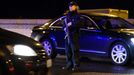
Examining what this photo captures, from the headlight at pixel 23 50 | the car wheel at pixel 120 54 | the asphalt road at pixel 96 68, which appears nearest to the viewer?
the headlight at pixel 23 50

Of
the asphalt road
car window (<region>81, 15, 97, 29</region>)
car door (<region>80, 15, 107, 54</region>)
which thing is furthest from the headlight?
car window (<region>81, 15, 97, 29</region>)

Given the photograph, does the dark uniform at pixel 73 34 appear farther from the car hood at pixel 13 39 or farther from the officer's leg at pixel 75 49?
the car hood at pixel 13 39

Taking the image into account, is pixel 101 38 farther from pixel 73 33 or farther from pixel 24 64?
pixel 24 64

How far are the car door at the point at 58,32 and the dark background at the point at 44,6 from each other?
27266mm

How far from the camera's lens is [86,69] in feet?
40.6

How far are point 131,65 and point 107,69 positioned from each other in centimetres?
130

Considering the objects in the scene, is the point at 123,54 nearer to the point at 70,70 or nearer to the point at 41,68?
the point at 70,70

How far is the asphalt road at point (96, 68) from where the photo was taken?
38.1 feet

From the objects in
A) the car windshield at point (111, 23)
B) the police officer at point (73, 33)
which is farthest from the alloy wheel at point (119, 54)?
the police officer at point (73, 33)

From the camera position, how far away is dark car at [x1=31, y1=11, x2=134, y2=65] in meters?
13.1

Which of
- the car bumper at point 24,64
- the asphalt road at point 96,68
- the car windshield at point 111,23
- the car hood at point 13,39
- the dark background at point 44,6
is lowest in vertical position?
the dark background at point 44,6

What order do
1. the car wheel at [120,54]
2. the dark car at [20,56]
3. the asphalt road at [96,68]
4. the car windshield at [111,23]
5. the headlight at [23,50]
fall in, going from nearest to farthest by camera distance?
the dark car at [20,56] → the headlight at [23,50] → the asphalt road at [96,68] → the car wheel at [120,54] → the car windshield at [111,23]

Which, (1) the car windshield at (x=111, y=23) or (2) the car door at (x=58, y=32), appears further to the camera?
(2) the car door at (x=58, y=32)

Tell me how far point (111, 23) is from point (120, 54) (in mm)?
1271
